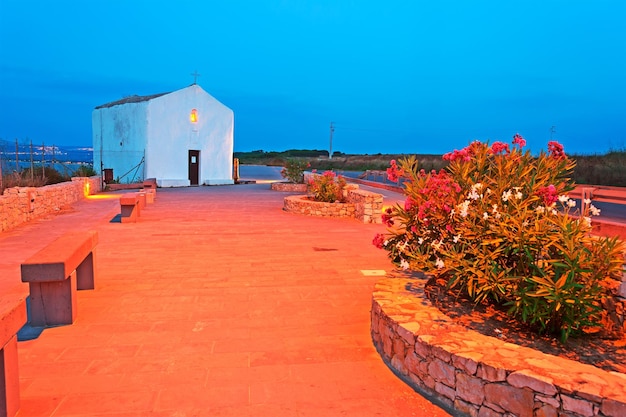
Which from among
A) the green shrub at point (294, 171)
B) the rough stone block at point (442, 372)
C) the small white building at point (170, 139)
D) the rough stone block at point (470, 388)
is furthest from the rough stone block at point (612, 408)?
the small white building at point (170, 139)

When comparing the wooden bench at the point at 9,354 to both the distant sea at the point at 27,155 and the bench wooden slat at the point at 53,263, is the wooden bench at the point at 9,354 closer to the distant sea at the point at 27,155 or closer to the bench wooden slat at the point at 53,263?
the bench wooden slat at the point at 53,263

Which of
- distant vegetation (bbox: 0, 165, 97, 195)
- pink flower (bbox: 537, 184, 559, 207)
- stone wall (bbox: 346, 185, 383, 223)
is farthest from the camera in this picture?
distant vegetation (bbox: 0, 165, 97, 195)

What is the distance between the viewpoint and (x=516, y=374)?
282 cm

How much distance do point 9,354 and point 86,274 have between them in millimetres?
3004

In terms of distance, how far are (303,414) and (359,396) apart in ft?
1.53

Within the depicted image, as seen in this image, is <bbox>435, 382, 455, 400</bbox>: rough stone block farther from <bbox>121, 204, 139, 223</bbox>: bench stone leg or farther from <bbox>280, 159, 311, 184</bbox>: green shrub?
<bbox>280, 159, 311, 184</bbox>: green shrub

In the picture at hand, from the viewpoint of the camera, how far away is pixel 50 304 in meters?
4.59

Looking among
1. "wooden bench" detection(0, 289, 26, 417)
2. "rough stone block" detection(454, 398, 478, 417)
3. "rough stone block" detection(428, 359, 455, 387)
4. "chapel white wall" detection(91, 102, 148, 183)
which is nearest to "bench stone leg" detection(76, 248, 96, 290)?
"wooden bench" detection(0, 289, 26, 417)

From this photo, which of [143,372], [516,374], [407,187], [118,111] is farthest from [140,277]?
[118,111]

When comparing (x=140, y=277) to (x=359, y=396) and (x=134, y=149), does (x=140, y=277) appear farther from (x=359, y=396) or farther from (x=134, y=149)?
(x=134, y=149)

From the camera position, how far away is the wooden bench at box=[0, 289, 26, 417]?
9.29 ft

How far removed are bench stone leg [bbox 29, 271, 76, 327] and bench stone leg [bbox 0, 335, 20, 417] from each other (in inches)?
64.2

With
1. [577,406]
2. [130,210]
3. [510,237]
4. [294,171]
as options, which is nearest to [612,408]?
[577,406]

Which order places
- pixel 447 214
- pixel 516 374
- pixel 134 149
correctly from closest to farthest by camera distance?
1. pixel 516 374
2. pixel 447 214
3. pixel 134 149
